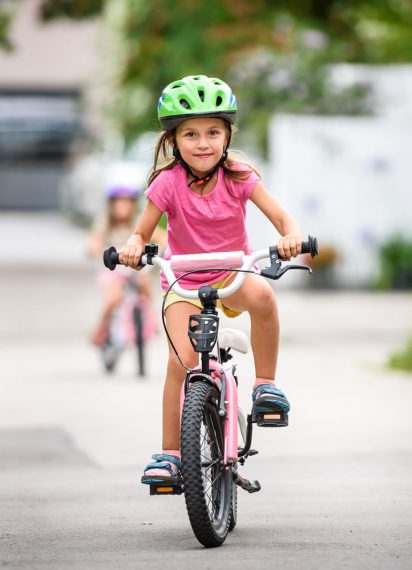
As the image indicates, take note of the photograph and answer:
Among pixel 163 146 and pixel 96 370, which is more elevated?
pixel 163 146

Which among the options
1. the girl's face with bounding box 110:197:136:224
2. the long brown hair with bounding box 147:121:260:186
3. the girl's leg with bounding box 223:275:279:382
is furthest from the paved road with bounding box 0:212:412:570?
the long brown hair with bounding box 147:121:260:186

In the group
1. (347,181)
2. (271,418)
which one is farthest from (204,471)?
(347,181)

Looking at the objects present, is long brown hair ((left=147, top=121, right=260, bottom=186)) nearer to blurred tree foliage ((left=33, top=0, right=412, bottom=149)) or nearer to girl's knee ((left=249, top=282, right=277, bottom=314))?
girl's knee ((left=249, top=282, right=277, bottom=314))

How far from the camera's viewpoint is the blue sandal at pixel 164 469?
253 inches

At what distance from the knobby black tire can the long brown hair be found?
890 millimetres

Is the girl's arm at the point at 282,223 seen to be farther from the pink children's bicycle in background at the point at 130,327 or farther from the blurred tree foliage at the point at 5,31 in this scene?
the blurred tree foliage at the point at 5,31

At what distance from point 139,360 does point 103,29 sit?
78.9 feet

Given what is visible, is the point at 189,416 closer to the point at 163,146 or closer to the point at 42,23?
the point at 163,146

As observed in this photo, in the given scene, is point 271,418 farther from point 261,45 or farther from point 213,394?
point 261,45

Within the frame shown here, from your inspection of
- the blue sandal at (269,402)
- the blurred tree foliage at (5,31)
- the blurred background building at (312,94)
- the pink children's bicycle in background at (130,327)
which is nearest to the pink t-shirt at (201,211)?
the blue sandal at (269,402)

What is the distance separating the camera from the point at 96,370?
13695 mm

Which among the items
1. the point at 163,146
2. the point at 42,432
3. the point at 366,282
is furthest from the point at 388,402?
the point at 366,282

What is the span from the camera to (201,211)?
6.70m

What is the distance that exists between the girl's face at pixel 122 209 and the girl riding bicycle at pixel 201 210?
6619 millimetres
